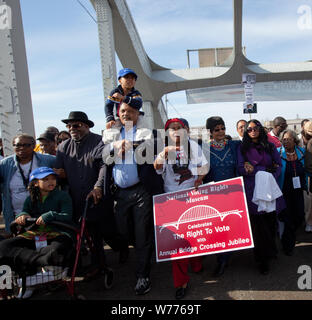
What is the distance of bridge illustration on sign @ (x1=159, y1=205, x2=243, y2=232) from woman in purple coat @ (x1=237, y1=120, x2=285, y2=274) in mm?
623

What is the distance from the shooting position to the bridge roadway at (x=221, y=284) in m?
2.76

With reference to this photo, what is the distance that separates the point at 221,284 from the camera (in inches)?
118

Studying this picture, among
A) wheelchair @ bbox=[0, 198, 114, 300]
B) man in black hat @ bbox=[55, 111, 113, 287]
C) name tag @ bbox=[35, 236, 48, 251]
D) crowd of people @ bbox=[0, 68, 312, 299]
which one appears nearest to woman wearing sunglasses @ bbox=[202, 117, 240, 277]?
crowd of people @ bbox=[0, 68, 312, 299]

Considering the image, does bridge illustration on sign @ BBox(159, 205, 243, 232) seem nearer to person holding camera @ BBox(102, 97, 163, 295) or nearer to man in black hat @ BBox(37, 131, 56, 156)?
person holding camera @ BBox(102, 97, 163, 295)

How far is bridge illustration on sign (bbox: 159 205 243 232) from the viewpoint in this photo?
2.80 meters

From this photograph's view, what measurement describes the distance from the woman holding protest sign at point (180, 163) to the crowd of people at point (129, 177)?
0.01m

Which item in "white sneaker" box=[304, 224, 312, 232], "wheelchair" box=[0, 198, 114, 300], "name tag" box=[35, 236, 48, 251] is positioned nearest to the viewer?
"wheelchair" box=[0, 198, 114, 300]

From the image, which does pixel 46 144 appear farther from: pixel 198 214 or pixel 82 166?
pixel 198 214

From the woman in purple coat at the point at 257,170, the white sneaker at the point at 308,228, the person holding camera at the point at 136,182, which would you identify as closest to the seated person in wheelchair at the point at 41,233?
the person holding camera at the point at 136,182

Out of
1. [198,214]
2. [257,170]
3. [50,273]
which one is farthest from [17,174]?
[257,170]

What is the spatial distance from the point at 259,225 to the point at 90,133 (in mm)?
2310

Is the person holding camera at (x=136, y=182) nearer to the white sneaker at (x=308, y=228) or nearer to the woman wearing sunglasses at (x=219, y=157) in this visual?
the woman wearing sunglasses at (x=219, y=157)
